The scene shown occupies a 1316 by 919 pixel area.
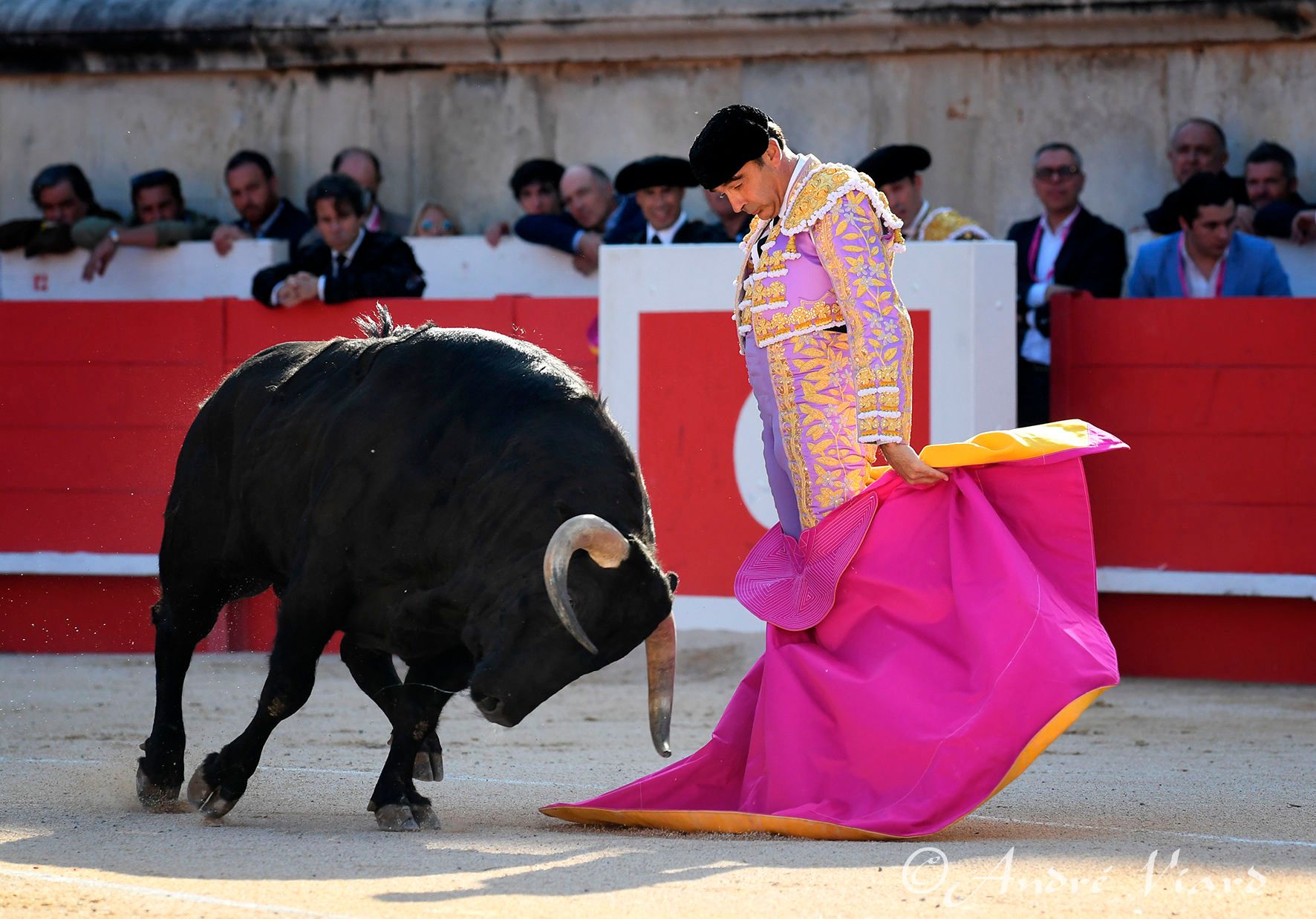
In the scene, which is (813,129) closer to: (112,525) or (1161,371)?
(1161,371)

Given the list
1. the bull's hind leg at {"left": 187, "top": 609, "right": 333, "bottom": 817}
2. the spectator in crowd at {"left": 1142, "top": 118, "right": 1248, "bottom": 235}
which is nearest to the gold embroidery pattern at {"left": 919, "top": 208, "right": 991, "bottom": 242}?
the spectator in crowd at {"left": 1142, "top": 118, "right": 1248, "bottom": 235}

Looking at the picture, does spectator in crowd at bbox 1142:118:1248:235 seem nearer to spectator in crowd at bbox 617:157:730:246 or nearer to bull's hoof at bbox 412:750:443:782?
spectator in crowd at bbox 617:157:730:246

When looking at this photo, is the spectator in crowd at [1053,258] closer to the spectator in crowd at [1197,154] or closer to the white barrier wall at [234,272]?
the spectator in crowd at [1197,154]

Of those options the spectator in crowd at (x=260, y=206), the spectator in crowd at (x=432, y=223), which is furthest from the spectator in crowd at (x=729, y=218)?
the spectator in crowd at (x=260, y=206)

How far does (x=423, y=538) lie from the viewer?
352 cm

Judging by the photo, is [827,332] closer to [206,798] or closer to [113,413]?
[206,798]

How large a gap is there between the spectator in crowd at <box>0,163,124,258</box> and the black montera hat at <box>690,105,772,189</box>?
17.2 ft

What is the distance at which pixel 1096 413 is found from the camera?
20.5 feet

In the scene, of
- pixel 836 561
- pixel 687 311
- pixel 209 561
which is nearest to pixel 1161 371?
pixel 687 311

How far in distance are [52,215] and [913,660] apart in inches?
228

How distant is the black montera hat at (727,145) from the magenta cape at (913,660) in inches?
24.8

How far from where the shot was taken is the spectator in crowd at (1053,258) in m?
6.18

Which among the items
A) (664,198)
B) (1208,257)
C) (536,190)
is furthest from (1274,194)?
(536,190)

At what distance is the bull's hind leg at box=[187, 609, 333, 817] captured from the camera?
139 inches
